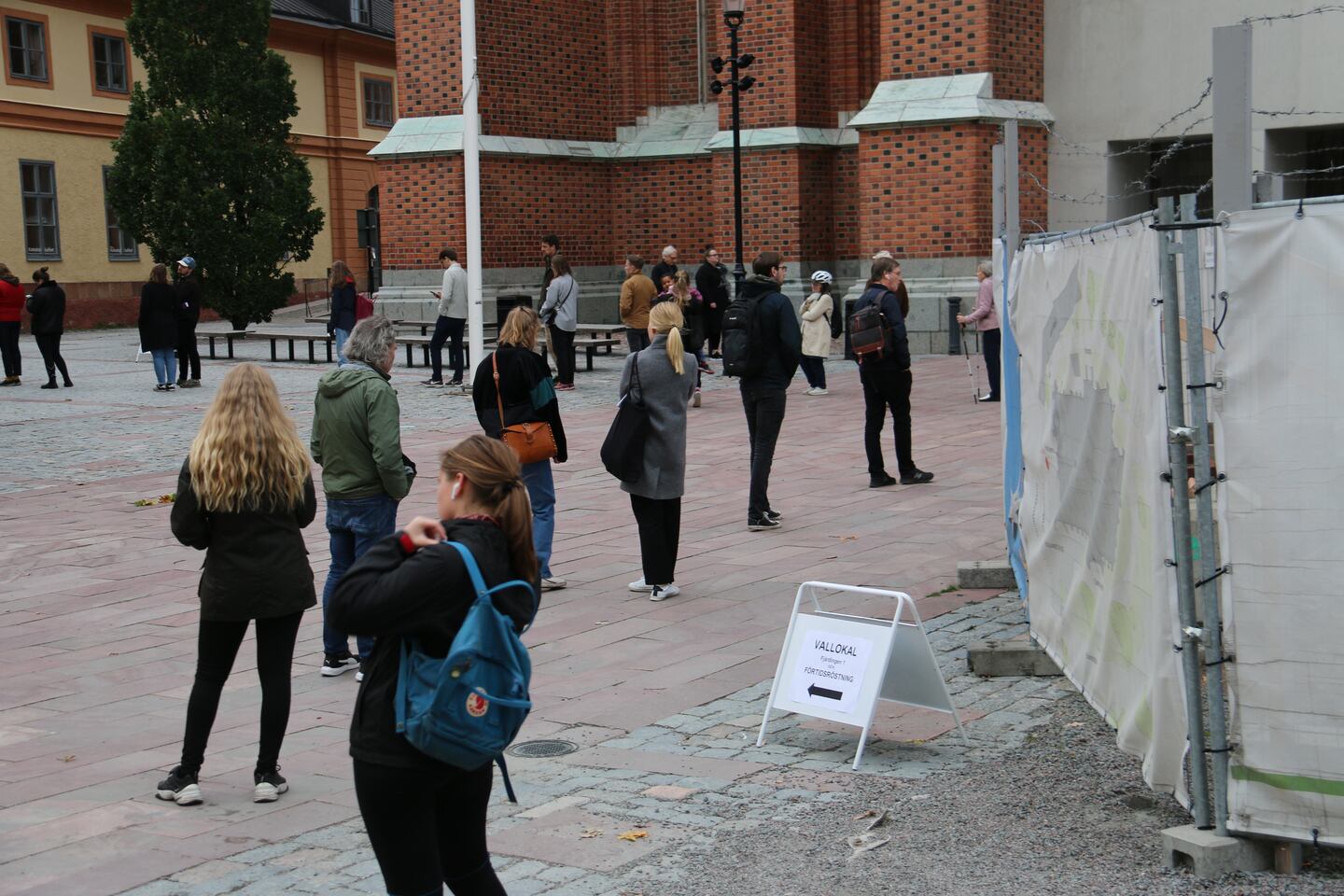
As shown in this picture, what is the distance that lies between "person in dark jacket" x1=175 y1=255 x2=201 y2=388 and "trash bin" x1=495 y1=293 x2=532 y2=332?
17.7 feet

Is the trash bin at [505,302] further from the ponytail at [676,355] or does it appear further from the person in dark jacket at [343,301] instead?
the ponytail at [676,355]

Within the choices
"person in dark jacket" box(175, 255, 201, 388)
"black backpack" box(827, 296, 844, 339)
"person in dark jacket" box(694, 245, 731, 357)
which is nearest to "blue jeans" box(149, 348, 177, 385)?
"person in dark jacket" box(175, 255, 201, 388)

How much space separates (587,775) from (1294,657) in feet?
8.88

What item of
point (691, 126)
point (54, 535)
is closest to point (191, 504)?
point (54, 535)

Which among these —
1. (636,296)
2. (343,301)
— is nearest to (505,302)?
(343,301)

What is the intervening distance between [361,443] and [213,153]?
27957 mm

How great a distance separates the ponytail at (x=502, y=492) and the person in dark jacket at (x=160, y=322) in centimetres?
1796

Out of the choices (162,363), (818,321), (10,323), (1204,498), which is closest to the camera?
(1204,498)

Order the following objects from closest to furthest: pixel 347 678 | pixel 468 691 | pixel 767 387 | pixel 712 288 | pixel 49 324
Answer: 1. pixel 468 691
2. pixel 347 678
3. pixel 767 387
4. pixel 49 324
5. pixel 712 288

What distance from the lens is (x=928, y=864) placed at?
16.0 feet

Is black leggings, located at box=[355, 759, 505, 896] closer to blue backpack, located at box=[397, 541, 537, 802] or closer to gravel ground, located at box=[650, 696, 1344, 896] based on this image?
blue backpack, located at box=[397, 541, 537, 802]

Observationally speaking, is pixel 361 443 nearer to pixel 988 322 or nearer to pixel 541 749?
pixel 541 749

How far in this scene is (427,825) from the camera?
366cm

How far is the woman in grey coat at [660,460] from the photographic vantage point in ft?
29.2
